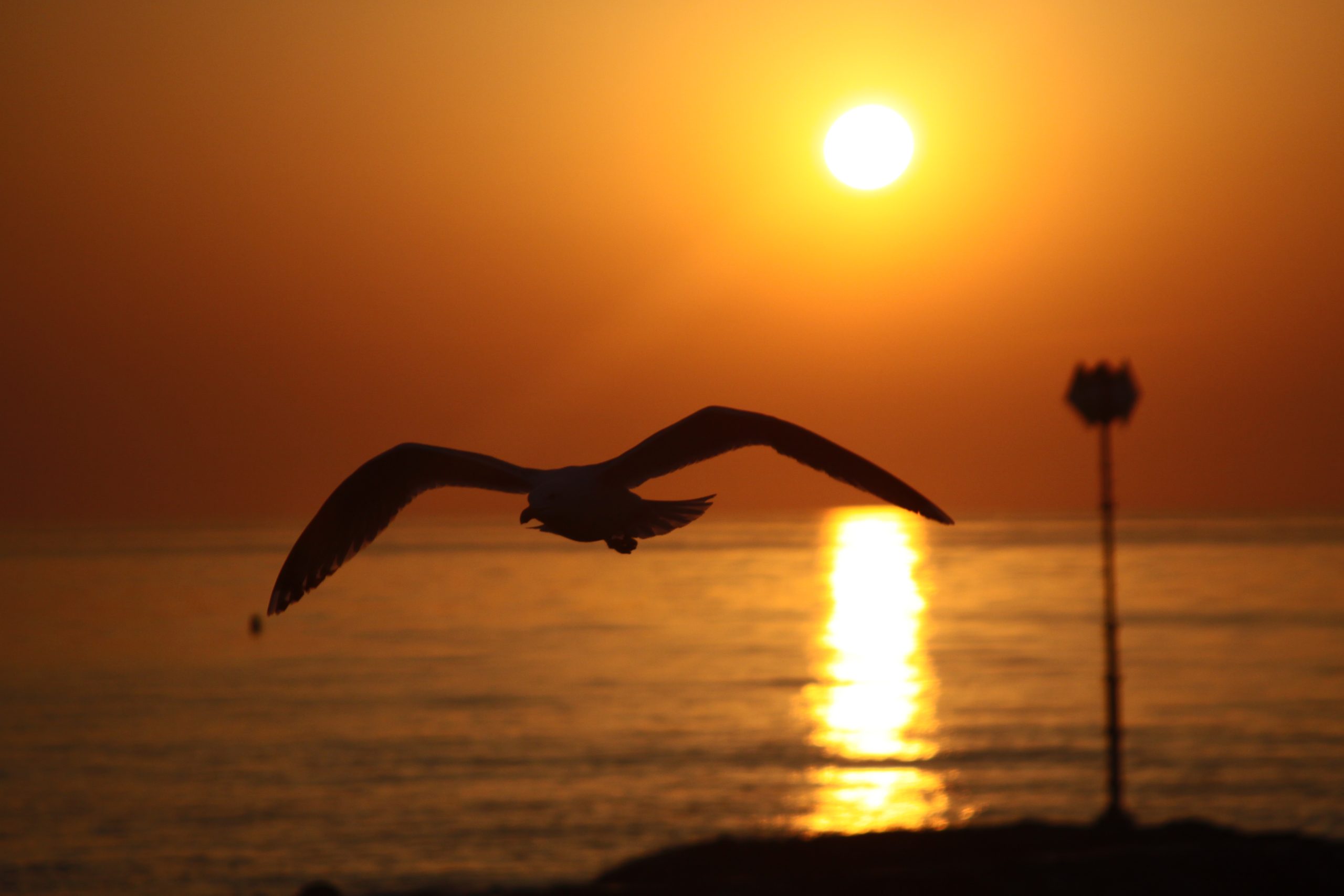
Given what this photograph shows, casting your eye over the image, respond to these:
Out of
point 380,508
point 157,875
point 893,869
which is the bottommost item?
point 157,875

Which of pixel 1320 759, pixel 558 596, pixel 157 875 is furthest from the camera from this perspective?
pixel 558 596

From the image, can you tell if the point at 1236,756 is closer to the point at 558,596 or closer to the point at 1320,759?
the point at 1320,759

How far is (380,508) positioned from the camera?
9.65m

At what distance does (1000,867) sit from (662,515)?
1653 centimetres

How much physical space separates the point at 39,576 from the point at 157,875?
177913 mm

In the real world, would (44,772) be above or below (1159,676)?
below

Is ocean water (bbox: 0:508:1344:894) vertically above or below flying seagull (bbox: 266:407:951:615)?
below

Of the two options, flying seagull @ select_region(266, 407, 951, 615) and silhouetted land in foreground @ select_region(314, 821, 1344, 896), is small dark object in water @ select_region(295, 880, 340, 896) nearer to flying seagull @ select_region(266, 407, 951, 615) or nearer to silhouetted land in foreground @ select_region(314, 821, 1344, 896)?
silhouetted land in foreground @ select_region(314, 821, 1344, 896)

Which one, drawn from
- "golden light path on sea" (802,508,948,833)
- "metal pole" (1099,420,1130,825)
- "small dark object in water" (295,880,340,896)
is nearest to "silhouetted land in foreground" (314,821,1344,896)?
"small dark object in water" (295,880,340,896)

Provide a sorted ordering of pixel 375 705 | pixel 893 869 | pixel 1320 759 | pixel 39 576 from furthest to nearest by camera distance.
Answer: pixel 39 576, pixel 375 705, pixel 1320 759, pixel 893 869

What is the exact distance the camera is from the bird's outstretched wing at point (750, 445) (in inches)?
336

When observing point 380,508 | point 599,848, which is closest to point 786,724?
point 599,848

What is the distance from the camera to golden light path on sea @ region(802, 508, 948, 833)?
4778cm

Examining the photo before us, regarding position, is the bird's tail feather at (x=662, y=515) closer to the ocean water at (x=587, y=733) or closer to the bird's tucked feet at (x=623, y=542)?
the bird's tucked feet at (x=623, y=542)
